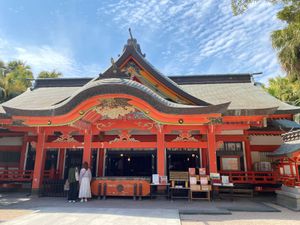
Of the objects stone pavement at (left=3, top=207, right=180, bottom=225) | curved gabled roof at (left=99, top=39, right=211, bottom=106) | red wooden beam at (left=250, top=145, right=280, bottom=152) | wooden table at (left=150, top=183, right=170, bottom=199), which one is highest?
curved gabled roof at (left=99, top=39, right=211, bottom=106)

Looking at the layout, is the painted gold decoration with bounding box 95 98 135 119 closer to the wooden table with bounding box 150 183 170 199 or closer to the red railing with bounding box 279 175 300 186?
the wooden table with bounding box 150 183 170 199

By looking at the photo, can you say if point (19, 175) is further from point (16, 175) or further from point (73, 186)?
point (73, 186)

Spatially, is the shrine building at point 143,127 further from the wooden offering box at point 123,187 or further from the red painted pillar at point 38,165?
the wooden offering box at point 123,187

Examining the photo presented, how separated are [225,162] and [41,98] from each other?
1090cm

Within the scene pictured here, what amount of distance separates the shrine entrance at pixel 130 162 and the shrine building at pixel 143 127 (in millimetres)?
54

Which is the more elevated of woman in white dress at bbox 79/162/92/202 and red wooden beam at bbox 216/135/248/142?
red wooden beam at bbox 216/135/248/142

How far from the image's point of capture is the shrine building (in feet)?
28.3

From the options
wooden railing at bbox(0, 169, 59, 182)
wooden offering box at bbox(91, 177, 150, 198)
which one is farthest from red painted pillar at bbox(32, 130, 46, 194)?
wooden offering box at bbox(91, 177, 150, 198)

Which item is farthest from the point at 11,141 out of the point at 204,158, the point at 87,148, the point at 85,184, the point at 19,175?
the point at 204,158

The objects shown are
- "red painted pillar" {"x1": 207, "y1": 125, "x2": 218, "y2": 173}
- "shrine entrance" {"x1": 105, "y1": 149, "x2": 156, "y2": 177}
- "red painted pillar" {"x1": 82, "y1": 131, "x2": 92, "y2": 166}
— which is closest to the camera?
"red painted pillar" {"x1": 207, "y1": 125, "x2": 218, "y2": 173}

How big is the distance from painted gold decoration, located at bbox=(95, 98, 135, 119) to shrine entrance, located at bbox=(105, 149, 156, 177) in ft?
10.9

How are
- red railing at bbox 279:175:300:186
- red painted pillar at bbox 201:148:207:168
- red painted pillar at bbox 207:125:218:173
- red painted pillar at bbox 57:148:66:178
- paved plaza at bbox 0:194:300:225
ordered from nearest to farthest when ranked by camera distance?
paved plaza at bbox 0:194:300:225 < red railing at bbox 279:175:300:186 < red painted pillar at bbox 207:125:218:173 < red painted pillar at bbox 201:148:207:168 < red painted pillar at bbox 57:148:66:178

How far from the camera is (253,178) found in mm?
10539

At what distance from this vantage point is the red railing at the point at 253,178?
34.2 ft
